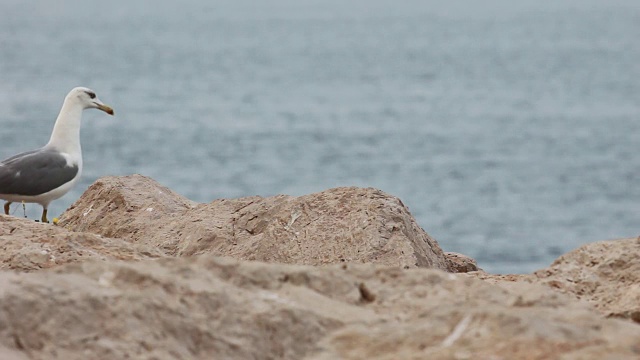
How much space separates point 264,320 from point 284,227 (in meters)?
2.60

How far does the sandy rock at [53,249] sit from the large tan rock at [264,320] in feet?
4.27

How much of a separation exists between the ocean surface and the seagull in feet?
28.3

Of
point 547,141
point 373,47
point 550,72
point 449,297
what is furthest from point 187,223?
→ point 373,47

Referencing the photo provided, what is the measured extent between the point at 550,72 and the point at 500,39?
140 ft

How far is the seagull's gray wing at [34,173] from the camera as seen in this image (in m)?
8.42

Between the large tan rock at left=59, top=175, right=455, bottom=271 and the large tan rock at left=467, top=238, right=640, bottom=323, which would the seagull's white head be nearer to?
the large tan rock at left=59, top=175, right=455, bottom=271

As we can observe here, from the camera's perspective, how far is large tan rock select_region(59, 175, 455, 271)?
5758 millimetres

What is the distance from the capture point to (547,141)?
35594 mm

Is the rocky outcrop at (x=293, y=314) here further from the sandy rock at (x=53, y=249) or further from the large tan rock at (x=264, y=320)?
the sandy rock at (x=53, y=249)

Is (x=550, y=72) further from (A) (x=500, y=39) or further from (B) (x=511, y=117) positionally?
(A) (x=500, y=39)

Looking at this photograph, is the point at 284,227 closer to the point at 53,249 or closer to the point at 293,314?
the point at 53,249

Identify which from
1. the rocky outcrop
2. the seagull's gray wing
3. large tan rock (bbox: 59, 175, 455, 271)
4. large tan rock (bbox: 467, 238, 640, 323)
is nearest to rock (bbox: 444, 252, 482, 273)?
large tan rock (bbox: 59, 175, 455, 271)

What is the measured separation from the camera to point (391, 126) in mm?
39281

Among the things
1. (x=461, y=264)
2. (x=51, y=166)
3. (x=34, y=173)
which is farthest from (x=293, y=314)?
(x=51, y=166)
